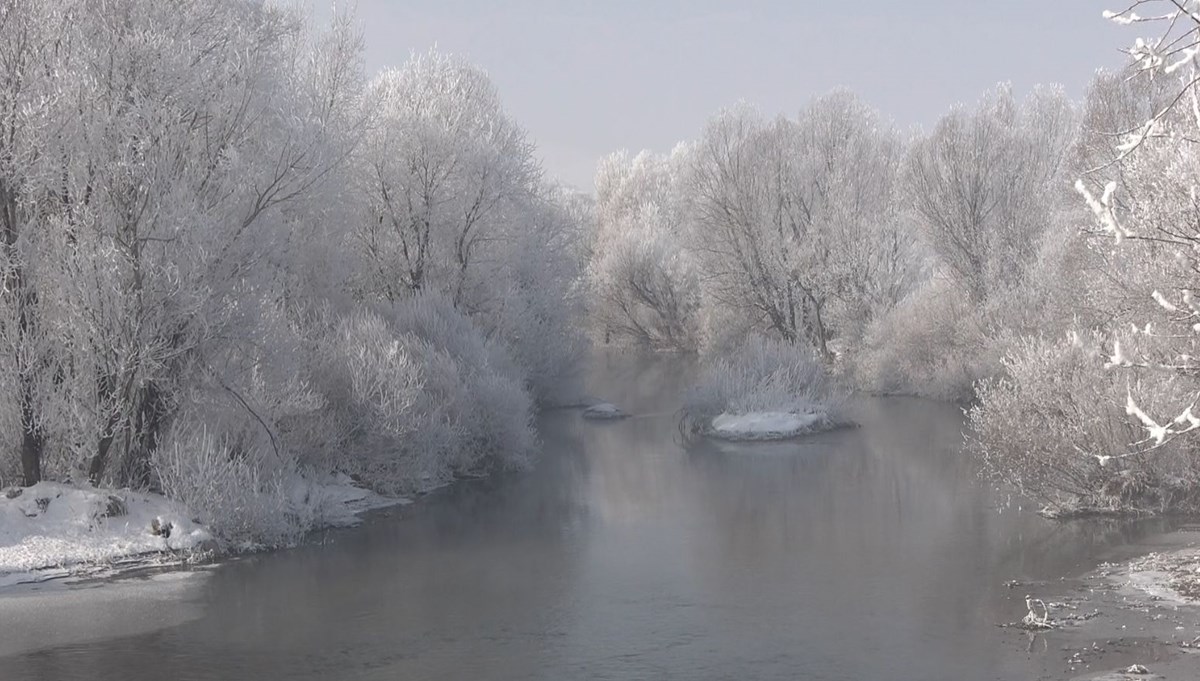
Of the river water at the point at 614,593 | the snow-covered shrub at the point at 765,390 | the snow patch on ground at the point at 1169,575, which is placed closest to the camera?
the river water at the point at 614,593

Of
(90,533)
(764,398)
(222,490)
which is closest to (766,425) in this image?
(764,398)

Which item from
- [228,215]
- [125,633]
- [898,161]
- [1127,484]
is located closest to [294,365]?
[228,215]

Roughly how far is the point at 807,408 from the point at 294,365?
1303 centimetres

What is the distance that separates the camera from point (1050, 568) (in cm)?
1346

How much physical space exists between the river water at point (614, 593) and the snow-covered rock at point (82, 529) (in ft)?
2.70

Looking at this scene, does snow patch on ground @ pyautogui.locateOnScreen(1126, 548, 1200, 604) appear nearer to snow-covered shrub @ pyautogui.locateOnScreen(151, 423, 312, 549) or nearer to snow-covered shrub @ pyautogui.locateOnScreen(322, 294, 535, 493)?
snow-covered shrub @ pyautogui.locateOnScreen(151, 423, 312, 549)

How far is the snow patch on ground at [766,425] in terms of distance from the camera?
2564 centimetres

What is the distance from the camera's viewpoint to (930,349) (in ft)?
105

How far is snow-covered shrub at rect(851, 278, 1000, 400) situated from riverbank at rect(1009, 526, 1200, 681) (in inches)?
631

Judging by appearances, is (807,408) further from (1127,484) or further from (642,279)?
(642,279)

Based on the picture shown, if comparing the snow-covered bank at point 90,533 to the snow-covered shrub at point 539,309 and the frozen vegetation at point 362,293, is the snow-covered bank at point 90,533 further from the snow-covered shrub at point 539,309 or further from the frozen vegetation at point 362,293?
the snow-covered shrub at point 539,309

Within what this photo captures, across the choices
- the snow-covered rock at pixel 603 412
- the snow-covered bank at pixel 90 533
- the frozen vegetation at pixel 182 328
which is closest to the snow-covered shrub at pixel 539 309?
the snow-covered rock at pixel 603 412

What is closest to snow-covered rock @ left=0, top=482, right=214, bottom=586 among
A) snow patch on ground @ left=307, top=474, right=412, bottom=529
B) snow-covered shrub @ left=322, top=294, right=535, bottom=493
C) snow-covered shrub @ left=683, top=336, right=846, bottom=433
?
snow patch on ground @ left=307, top=474, right=412, bottom=529

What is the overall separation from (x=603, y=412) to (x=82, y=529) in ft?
53.8
